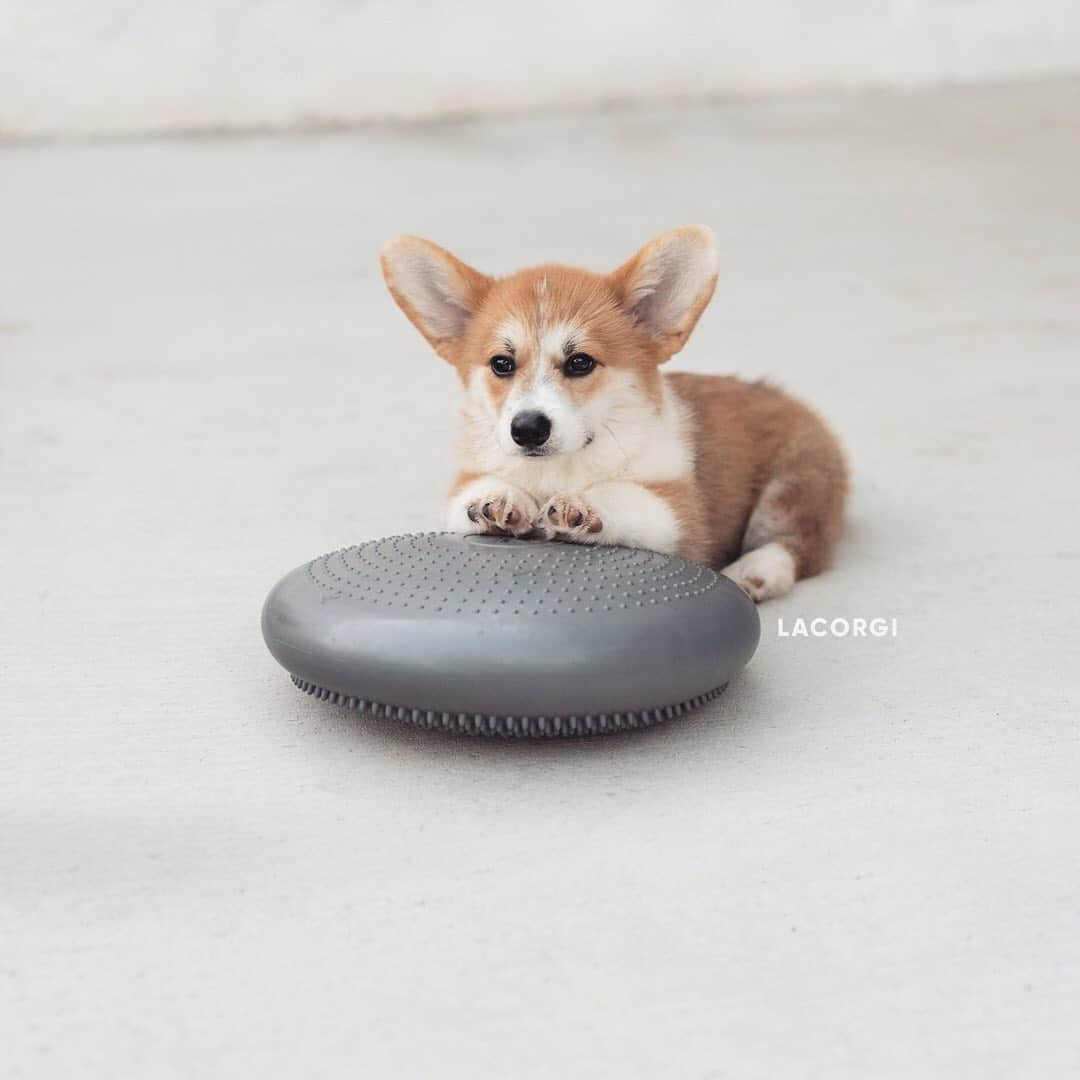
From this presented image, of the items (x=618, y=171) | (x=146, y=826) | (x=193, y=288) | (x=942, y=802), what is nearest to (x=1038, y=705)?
(x=942, y=802)

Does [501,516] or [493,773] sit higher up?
[501,516]

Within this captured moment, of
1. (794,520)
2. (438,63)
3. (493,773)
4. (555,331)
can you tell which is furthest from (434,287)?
(438,63)

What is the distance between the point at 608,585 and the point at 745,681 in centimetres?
32

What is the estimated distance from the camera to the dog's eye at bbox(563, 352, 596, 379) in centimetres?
223

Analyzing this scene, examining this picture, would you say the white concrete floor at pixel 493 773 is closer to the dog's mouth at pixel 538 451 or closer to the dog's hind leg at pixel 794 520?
the dog's hind leg at pixel 794 520

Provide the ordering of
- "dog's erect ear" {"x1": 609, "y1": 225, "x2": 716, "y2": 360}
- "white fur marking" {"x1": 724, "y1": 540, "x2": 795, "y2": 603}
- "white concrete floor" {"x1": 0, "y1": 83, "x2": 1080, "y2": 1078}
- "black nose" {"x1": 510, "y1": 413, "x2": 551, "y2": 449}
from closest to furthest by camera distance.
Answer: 1. "white concrete floor" {"x1": 0, "y1": 83, "x2": 1080, "y2": 1078}
2. "black nose" {"x1": 510, "y1": 413, "x2": 551, "y2": 449}
3. "dog's erect ear" {"x1": 609, "y1": 225, "x2": 716, "y2": 360}
4. "white fur marking" {"x1": 724, "y1": 540, "x2": 795, "y2": 603}

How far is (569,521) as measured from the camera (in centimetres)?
220

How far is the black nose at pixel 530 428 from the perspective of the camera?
7.07ft

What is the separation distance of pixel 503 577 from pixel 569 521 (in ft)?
0.81

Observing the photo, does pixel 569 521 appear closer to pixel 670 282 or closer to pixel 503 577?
pixel 503 577

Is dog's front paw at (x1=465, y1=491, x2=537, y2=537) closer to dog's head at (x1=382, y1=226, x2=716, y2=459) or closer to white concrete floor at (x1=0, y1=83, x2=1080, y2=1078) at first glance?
dog's head at (x1=382, y1=226, x2=716, y2=459)

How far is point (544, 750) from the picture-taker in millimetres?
1939

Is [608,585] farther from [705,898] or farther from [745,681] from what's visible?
[705,898]

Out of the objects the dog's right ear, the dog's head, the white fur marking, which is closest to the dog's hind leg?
the white fur marking
